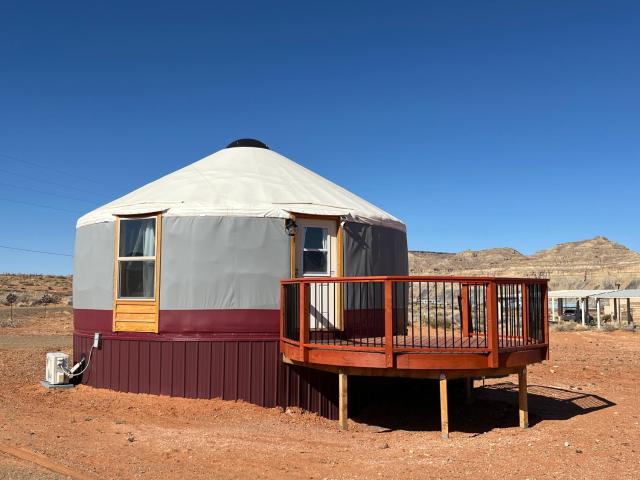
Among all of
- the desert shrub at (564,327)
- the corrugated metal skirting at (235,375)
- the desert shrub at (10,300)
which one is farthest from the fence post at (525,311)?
the desert shrub at (10,300)

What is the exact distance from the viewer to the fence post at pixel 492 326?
7.37m

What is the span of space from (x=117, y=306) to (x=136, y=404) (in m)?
1.60

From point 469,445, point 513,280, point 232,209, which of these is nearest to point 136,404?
point 232,209

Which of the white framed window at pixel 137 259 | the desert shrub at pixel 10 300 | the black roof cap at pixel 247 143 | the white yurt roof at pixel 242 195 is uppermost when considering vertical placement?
the black roof cap at pixel 247 143

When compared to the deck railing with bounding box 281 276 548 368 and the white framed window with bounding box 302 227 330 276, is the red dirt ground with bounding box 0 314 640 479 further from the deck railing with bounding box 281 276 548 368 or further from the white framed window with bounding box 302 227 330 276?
the white framed window with bounding box 302 227 330 276

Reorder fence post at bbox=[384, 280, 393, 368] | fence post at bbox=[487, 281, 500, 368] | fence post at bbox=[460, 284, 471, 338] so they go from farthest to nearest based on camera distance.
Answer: fence post at bbox=[460, 284, 471, 338], fence post at bbox=[384, 280, 393, 368], fence post at bbox=[487, 281, 500, 368]

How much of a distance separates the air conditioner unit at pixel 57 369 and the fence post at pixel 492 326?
692 centimetres

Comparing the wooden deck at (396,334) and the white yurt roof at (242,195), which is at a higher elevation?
the white yurt roof at (242,195)

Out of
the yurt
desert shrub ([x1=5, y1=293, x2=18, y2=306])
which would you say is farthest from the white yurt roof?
desert shrub ([x1=5, y1=293, x2=18, y2=306])

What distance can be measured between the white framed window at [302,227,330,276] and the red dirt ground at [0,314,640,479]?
7.05 ft

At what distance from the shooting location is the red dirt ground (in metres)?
5.94

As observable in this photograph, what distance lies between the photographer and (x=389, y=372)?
25.6 ft

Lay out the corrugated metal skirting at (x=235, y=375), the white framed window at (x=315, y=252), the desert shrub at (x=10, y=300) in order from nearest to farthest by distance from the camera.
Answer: the corrugated metal skirting at (x=235, y=375) → the white framed window at (x=315, y=252) → the desert shrub at (x=10, y=300)

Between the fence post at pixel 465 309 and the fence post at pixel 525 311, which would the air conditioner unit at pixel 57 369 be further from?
the fence post at pixel 525 311
